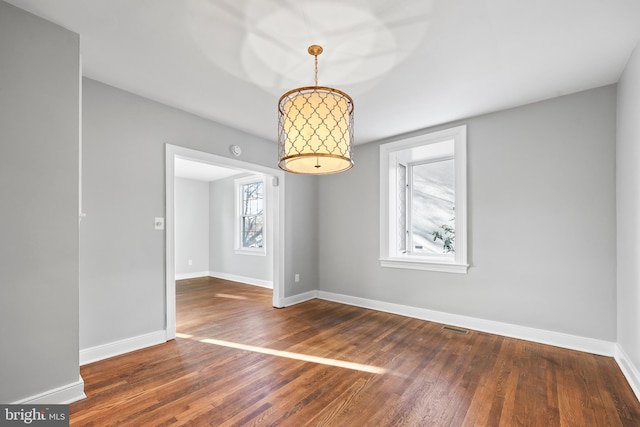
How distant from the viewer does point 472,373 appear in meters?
2.37

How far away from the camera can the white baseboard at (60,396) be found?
1.82 meters

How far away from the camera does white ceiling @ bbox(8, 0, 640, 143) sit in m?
1.79

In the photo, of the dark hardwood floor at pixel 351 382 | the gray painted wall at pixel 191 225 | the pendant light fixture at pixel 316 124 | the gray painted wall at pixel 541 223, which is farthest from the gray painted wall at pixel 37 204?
the gray painted wall at pixel 191 225

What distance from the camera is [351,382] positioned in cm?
223

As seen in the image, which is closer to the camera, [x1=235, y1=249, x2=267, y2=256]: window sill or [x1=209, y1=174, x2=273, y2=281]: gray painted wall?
[x1=235, y1=249, x2=267, y2=256]: window sill

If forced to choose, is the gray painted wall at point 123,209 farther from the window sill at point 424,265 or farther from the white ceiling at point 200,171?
the window sill at point 424,265

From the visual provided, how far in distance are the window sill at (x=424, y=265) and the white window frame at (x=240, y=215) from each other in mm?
2779

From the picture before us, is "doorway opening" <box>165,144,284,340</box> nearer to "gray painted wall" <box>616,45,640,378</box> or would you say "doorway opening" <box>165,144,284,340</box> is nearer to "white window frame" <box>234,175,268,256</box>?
"white window frame" <box>234,175,268,256</box>

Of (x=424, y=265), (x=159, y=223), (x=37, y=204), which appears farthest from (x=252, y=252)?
(x=37, y=204)

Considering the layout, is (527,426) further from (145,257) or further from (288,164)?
(145,257)

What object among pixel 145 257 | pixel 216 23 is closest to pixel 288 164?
pixel 216 23

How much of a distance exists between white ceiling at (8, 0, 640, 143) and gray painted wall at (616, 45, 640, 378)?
298 millimetres

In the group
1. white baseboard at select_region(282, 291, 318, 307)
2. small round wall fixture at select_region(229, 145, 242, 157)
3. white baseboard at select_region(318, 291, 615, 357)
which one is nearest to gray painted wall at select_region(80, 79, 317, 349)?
small round wall fixture at select_region(229, 145, 242, 157)

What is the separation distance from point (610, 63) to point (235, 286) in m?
→ 6.07
